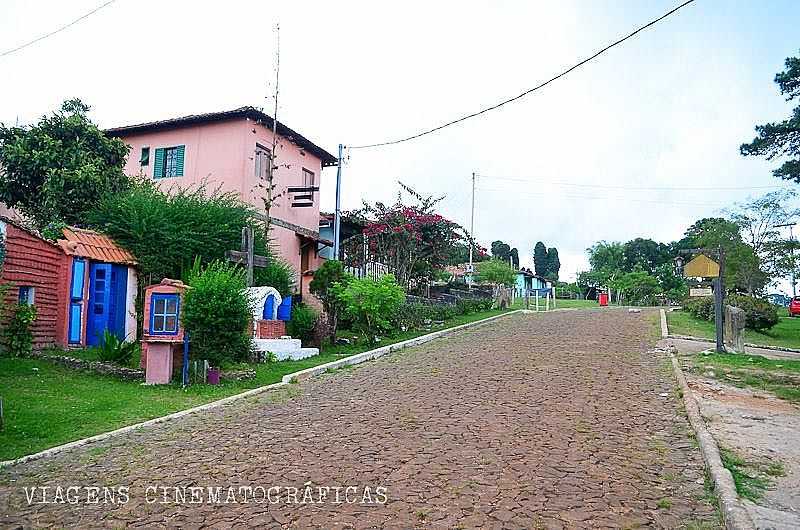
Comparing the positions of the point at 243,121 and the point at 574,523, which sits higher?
the point at 243,121

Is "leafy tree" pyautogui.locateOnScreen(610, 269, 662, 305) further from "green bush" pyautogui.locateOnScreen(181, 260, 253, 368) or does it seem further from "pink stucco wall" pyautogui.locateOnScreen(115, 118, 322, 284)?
"green bush" pyautogui.locateOnScreen(181, 260, 253, 368)

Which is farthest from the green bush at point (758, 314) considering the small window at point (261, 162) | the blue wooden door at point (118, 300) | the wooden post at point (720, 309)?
the blue wooden door at point (118, 300)

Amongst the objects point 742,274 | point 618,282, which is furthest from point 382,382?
point 618,282

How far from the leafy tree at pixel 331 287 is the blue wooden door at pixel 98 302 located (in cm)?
524

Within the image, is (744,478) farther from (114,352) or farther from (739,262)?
(739,262)

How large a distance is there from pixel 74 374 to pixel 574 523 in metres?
10.2

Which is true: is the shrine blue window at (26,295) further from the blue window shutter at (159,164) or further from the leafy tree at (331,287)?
the blue window shutter at (159,164)

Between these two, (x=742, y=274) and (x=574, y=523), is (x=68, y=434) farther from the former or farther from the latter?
(x=742, y=274)

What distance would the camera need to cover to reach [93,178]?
1884 centimetres

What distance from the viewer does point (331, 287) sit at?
17.8 meters

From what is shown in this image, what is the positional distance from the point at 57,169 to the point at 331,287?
8.89 m

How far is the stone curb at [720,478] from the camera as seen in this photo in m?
4.86

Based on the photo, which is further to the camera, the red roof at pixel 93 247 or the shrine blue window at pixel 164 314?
the red roof at pixel 93 247

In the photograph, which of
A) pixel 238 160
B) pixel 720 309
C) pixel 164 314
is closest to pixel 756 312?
pixel 720 309
